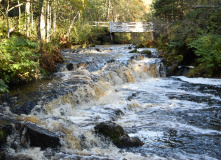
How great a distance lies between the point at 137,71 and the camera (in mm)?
12617

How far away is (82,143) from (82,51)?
12.5m

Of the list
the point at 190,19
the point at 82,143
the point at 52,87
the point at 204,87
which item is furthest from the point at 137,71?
the point at 82,143

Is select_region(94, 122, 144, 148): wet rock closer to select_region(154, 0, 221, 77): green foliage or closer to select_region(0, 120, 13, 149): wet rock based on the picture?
select_region(0, 120, 13, 149): wet rock

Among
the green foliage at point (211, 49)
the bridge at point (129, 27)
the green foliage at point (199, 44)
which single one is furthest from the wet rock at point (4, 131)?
the bridge at point (129, 27)

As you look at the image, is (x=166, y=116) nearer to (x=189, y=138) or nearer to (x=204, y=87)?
(x=189, y=138)

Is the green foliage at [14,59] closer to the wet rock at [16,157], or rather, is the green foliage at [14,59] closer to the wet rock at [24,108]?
the wet rock at [24,108]

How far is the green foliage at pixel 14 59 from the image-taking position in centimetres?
698

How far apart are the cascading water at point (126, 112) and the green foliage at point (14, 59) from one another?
3.13 ft

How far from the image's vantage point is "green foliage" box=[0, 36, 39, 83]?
698 centimetres

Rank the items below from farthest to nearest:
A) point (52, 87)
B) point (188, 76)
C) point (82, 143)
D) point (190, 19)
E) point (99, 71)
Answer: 1. point (190, 19)
2. point (188, 76)
3. point (99, 71)
4. point (52, 87)
5. point (82, 143)

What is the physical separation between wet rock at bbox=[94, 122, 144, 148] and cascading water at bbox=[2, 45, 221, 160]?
11 cm

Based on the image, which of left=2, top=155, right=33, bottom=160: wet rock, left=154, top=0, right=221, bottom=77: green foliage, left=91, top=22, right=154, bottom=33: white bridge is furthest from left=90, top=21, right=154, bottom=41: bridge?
left=2, top=155, right=33, bottom=160: wet rock

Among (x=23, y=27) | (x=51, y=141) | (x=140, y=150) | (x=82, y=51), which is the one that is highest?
(x=23, y=27)

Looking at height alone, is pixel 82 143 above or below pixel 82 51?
below
